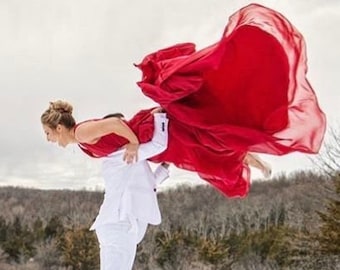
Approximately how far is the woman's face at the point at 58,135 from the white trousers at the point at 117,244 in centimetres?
21

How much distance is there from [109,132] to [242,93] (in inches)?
12.1

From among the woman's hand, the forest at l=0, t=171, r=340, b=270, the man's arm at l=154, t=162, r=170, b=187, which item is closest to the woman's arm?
the woman's hand

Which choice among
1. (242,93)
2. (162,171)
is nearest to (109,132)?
(162,171)

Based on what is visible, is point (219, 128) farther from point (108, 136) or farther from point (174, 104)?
point (108, 136)

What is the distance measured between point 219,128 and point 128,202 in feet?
0.91

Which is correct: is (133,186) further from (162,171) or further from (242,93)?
(242,93)

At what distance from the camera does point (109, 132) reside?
65.4 inches

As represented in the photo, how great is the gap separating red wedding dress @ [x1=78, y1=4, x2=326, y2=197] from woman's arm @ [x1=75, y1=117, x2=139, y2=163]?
34 millimetres

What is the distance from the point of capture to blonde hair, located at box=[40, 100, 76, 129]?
5.62ft

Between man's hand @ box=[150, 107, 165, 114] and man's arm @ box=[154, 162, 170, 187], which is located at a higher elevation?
man's hand @ box=[150, 107, 165, 114]

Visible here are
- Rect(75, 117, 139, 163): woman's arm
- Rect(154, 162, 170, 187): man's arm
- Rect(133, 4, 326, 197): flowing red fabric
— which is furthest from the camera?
Rect(154, 162, 170, 187): man's arm

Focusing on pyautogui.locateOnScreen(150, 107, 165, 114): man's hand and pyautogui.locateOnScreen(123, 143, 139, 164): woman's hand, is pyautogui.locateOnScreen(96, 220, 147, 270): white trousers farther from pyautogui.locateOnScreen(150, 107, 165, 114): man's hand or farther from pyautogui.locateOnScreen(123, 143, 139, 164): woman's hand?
pyautogui.locateOnScreen(150, 107, 165, 114): man's hand

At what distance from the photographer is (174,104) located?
5.42 feet

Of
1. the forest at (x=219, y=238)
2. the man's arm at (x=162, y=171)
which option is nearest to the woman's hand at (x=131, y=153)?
the man's arm at (x=162, y=171)
